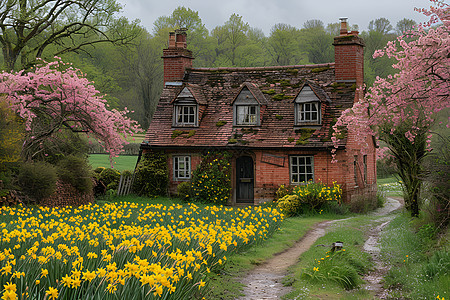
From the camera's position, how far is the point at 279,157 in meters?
23.5

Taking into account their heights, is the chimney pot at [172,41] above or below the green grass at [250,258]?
above

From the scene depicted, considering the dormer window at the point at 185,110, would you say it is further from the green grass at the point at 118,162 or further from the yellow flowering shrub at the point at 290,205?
the green grass at the point at 118,162

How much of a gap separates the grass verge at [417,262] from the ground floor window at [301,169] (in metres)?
8.54

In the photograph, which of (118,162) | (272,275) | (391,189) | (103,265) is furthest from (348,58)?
(118,162)

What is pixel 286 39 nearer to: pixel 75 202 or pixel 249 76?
pixel 249 76

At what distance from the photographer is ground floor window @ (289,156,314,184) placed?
23.2 metres

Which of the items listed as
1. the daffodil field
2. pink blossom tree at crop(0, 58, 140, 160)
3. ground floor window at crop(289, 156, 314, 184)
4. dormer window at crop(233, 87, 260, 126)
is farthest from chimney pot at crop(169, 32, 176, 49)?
the daffodil field

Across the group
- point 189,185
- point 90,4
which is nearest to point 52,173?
point 189,185

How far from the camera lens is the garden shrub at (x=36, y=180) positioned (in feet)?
51.6

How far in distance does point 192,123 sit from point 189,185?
322 centimetres

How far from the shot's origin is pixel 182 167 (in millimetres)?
25281

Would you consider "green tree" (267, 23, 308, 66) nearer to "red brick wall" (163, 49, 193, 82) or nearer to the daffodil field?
"red brick wall" (163, 49, 193, 82)

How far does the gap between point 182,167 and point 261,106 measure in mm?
4986

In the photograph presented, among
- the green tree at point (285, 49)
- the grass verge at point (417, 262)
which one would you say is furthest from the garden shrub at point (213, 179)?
the green tree at point (285, 49)
